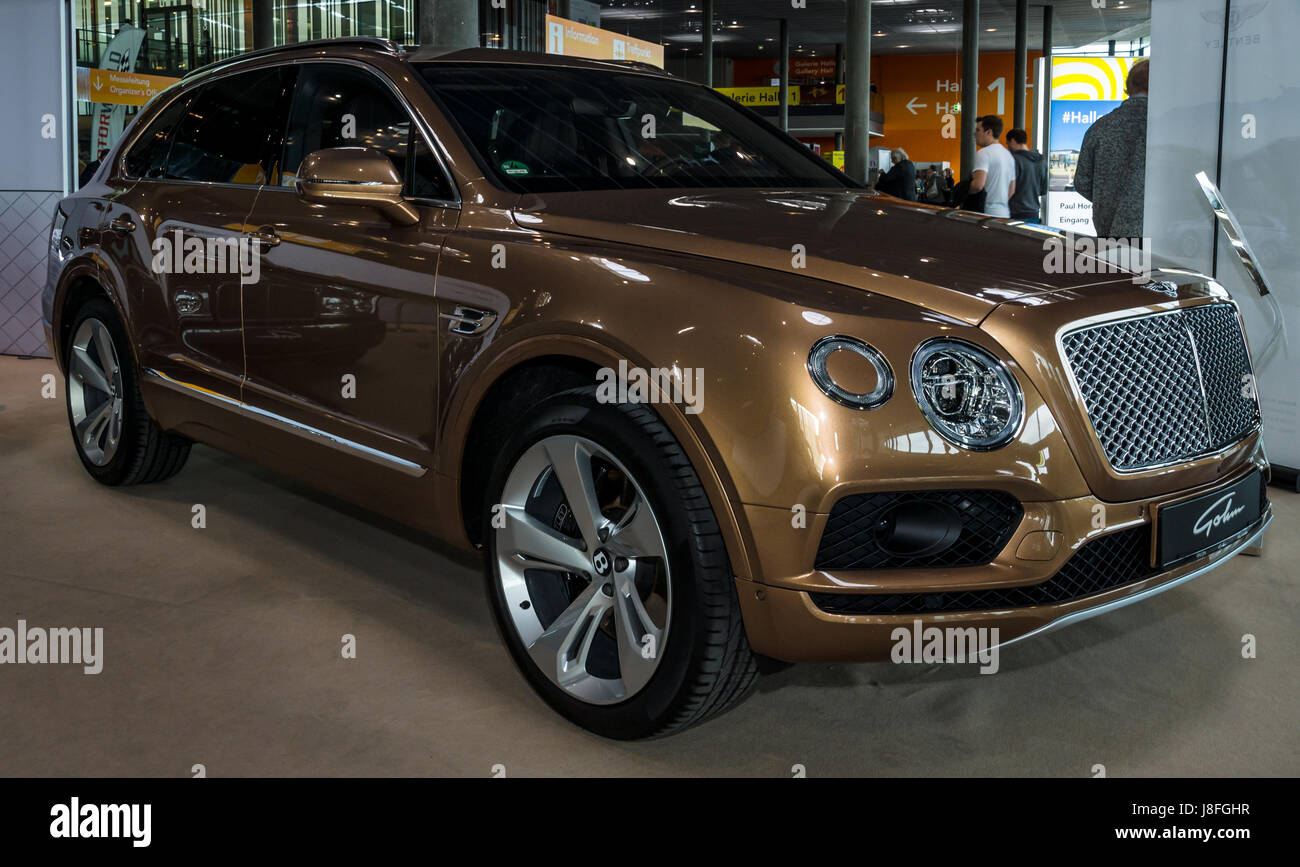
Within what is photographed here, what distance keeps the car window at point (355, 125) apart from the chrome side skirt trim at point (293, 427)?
2.16 feet

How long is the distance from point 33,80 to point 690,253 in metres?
7.17

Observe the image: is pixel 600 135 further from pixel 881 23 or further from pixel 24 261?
pixel 881 23

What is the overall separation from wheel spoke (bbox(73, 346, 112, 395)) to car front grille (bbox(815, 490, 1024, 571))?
131 inches

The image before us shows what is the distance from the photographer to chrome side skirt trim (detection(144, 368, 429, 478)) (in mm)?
2932

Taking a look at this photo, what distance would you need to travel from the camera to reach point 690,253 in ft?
7.91

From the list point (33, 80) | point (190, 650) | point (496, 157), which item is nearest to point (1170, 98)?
point (496, 157)

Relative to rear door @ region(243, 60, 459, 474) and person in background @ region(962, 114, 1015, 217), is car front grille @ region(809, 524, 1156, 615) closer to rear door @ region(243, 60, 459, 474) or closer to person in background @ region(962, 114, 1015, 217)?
rear door @ region(243, 60, 459, 474)

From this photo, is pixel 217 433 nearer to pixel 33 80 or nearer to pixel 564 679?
pixel 564 679

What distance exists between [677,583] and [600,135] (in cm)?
145

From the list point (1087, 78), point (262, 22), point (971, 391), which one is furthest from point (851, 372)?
point (262, 22)

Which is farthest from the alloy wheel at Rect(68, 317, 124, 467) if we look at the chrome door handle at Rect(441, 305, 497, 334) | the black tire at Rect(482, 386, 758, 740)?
the black tire at Rect(482, 386, 758, 740)

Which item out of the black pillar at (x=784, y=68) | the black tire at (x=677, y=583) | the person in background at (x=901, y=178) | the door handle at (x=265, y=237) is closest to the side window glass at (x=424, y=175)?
the door handle at (x=265, y=237)

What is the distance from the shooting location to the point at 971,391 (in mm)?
2086
